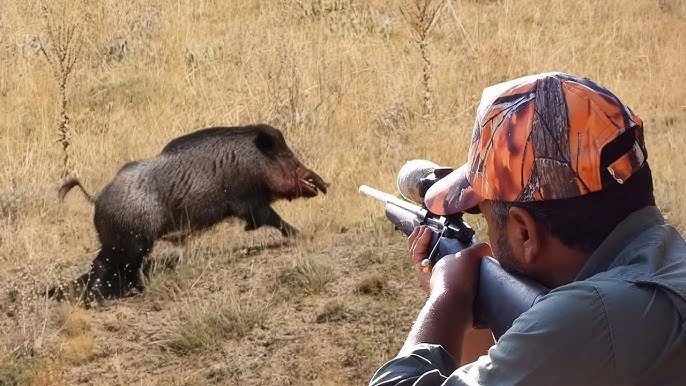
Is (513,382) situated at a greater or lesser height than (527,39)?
greater

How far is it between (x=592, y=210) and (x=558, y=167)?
12cm

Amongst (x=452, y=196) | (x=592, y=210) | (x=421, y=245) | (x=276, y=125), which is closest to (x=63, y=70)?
(x=276, y=125)

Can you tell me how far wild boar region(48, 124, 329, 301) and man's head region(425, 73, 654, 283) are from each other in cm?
482

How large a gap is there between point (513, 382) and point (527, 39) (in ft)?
33.6

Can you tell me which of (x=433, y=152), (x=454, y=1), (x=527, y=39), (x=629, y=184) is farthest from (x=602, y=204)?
(x=454, y=1)

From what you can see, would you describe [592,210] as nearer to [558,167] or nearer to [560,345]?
[558,167]

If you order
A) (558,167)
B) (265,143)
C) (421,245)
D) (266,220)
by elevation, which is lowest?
(266,220)

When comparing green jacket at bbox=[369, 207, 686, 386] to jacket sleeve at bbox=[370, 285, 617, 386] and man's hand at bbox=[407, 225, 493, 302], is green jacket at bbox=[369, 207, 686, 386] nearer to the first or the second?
jacket sleeve at bbox=[370, 285, 617, 386]

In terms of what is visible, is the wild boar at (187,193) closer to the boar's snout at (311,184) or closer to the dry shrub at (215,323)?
the boar's snout at (311,184)

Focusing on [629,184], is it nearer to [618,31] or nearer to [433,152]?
[433,152]

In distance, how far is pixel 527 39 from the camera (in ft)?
39.2

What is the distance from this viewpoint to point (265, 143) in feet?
27.4

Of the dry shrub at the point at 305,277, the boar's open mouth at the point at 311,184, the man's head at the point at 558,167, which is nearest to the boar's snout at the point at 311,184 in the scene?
the boar's open mouth at the point at 311,184

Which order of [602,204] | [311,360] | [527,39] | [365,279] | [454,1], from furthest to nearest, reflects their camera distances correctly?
[454,1]
[527,39]
[365,279]
[311,360]
[602,204]
